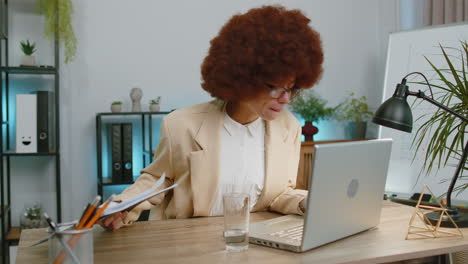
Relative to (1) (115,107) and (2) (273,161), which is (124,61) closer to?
(1) (115,107)

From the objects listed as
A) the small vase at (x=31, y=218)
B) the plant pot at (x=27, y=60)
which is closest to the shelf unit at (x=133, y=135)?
the small vase at (x=31, y=218)

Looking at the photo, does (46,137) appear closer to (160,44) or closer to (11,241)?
(11,241)

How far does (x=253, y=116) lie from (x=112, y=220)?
0.69 metres

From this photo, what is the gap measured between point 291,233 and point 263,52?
574 mm

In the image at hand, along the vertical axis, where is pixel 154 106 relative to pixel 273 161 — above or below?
above

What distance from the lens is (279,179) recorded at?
5.82 feet

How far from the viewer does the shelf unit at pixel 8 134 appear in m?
2.90

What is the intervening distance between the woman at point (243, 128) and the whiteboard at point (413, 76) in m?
1.37

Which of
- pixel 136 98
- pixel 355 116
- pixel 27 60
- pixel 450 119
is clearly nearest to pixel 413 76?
pixel 355 116

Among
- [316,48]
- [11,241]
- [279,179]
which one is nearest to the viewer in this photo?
[316,48]

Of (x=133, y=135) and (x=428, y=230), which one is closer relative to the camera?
(x=428, y=230)

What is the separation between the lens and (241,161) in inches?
70.6

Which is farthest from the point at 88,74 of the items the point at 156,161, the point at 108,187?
the point at 156,161

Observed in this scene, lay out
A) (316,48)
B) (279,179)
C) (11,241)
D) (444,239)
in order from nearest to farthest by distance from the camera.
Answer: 1. (444,239)
2. (316,48)
3. (279,179)
4. (11,241)
